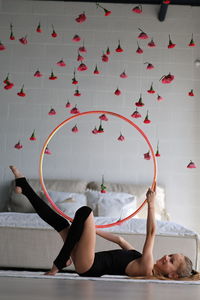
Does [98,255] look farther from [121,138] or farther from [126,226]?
[121,138]

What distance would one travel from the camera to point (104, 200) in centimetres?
500

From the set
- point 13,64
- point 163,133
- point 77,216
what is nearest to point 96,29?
point 13,64

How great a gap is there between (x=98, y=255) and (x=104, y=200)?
1987mm

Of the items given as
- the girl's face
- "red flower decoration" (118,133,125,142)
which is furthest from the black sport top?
"red flower decoration" (118,133,125,142)

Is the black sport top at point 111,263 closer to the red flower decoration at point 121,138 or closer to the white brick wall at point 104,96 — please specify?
the red flower decoration at point 121,138

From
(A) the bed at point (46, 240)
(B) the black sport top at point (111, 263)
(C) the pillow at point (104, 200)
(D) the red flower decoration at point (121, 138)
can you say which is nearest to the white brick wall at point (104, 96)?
(D) the red flower decoration at point (121, 138)

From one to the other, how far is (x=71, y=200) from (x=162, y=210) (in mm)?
1156

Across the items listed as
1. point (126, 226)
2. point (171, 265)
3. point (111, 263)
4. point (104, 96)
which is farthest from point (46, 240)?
point (104, 96)

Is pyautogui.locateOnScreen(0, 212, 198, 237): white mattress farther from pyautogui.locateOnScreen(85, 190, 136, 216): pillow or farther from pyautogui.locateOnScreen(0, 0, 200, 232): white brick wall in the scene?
pyautogui.locateOnScreen(0, 0, 200, 232): white brick wall

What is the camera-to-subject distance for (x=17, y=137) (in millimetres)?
5738

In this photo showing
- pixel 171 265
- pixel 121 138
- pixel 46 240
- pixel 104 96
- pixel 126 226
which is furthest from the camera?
pixel 104 96

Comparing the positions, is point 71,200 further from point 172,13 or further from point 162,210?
point 172,13

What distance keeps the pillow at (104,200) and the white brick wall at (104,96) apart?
51 centimetres

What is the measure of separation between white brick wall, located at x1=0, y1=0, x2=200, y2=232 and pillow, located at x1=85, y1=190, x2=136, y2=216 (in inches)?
20.1
